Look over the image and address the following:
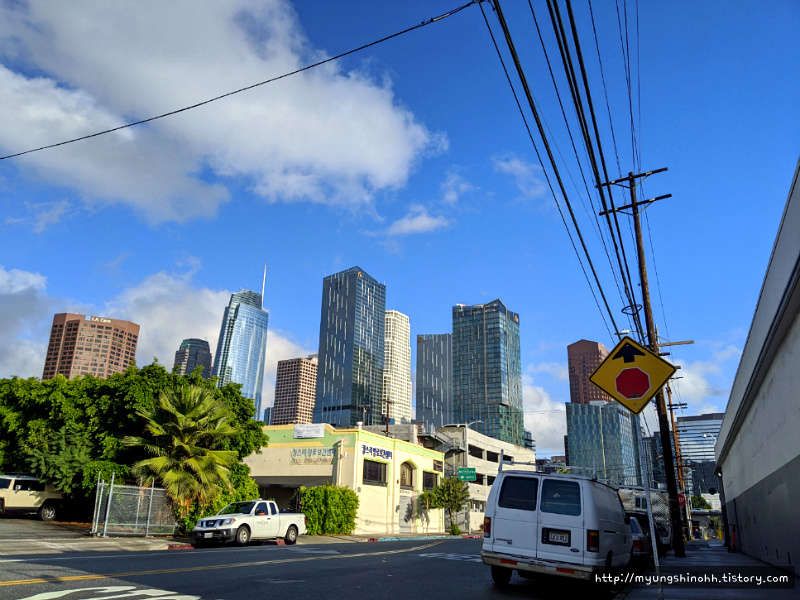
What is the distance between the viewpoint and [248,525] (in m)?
19.8

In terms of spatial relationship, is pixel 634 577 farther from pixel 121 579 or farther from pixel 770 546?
pixel 121 579

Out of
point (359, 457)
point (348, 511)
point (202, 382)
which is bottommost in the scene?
point (348, 511)

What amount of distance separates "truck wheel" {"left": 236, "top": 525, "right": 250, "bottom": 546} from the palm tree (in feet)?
14.1

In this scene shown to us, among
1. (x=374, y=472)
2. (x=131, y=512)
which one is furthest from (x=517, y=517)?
(x=374, y=472)

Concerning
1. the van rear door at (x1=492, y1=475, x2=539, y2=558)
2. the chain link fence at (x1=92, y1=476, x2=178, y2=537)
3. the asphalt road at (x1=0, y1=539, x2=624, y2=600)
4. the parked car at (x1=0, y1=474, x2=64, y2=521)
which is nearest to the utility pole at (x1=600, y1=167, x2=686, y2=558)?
the asphalt road at (x1=0, y1=539, x2=624, y2=600)

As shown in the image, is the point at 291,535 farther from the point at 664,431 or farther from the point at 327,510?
the point at 664,431

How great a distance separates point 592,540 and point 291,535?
618 inches

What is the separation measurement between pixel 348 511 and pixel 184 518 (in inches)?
473

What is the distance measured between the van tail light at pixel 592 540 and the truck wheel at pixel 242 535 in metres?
13.7

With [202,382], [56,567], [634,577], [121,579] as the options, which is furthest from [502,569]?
[202,382]

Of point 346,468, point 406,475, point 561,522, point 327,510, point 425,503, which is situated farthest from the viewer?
point 425,503

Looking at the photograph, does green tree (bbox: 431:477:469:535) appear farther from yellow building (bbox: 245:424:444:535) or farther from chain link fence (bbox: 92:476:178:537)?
chain link fence (bbox: 92:476:178:537)

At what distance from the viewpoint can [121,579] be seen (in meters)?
8.80

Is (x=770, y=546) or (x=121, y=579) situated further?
(x=770, y=546)
